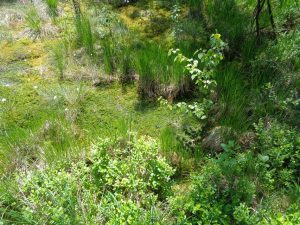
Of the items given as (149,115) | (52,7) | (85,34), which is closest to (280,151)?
(149,115)

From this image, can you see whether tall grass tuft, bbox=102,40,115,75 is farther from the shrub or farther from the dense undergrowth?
the shrub

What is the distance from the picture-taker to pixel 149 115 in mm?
3395

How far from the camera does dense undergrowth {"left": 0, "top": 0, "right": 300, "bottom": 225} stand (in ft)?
7.94

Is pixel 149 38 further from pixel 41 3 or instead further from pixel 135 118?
pixel 41 3

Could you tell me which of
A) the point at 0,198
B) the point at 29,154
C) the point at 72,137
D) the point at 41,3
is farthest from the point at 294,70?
the point at 41,3

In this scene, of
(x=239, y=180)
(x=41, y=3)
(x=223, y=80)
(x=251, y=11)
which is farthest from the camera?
(x=41, y=3)

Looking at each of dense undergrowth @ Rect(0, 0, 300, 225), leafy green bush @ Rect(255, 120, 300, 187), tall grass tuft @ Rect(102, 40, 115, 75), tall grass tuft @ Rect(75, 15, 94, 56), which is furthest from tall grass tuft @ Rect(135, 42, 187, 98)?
leafy green bush @ Rect(255, 120, 300, 187)

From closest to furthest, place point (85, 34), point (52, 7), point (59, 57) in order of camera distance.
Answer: point (59, 57) < point (85, 34) < point (52, 7)

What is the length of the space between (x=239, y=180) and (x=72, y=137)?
5.55 feet

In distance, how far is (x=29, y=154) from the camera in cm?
298

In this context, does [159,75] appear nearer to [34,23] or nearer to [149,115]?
[149,115]

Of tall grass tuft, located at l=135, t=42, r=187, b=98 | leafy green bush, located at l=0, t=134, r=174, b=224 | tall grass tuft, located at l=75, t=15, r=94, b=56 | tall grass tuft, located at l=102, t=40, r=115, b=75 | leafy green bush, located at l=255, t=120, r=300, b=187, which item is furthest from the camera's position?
tall grass tuft, located at l=75, t=15, r=94, b=56

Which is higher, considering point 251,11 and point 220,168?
point 251,11

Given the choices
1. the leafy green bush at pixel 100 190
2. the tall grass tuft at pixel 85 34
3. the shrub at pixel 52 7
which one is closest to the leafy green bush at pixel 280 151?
the leafy green bush at pixel 100 190
